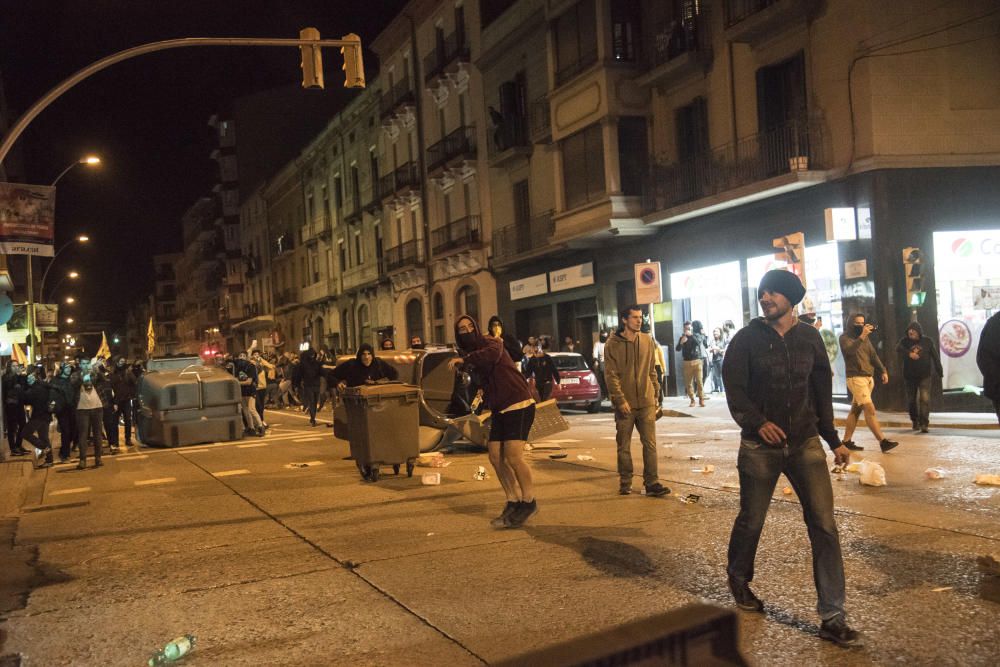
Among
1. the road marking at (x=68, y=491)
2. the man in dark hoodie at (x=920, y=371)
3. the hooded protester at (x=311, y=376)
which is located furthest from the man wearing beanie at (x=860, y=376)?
the hooded protester at (x=311, y=376)

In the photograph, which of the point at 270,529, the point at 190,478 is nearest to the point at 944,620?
the point at 270,529

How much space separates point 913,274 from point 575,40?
41.0 feet

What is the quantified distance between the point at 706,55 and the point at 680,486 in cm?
1523

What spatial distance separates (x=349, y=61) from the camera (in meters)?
15.1

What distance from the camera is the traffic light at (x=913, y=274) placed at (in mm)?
17859

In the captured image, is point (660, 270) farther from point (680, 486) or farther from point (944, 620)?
point (944, 620)

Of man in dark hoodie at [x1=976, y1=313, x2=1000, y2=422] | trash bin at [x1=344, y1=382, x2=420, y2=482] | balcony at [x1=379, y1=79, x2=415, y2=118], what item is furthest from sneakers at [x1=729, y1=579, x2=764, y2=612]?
balcony at [x1=379, y1=79, x2=415, y2=118]

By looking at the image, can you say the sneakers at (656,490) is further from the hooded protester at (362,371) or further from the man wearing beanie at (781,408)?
the hooded protester at (362,371)

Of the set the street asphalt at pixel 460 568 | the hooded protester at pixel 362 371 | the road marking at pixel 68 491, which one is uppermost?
the hooded protester at pixel 362 371

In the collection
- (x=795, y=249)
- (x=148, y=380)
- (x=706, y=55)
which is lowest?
(x=148, y=380)

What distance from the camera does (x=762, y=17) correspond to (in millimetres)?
19891

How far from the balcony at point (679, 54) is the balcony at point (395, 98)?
17094mm

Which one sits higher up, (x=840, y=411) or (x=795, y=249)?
(x=795, y=249)

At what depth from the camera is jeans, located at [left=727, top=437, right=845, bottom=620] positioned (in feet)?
16.1
